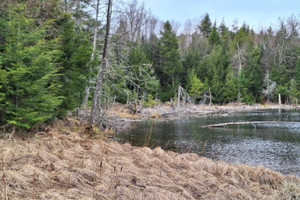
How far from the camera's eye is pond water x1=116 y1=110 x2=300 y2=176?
36.7 feet

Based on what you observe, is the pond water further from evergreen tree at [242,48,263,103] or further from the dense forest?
evergreen tree at [242,48,263,103]

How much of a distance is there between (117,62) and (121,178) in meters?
16.2

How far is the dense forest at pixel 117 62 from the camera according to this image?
856 cm

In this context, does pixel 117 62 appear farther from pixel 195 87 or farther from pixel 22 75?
pixel 195 87

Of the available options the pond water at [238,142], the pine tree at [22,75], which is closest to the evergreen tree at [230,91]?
the pond water at [238,142]

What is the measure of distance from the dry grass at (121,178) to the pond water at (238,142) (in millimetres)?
1565

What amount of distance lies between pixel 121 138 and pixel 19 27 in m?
8.34

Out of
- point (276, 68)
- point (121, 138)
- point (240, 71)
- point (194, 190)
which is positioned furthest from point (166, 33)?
point (194, 190)

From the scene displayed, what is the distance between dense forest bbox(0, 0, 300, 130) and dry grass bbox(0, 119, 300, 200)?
1.89 m

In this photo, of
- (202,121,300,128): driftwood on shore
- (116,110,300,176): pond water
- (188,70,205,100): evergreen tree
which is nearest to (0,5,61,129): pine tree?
(116,110,300,176): pond water

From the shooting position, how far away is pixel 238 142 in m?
15.0

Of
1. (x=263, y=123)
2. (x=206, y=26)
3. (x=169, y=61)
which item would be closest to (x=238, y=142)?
(x=263, y=123)

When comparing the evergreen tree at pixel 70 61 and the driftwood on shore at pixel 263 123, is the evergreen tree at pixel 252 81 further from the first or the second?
the evergreen tree at pixel 70 61

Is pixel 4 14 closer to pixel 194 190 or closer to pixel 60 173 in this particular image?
pixel 60 173
